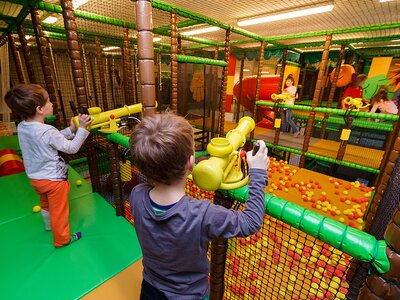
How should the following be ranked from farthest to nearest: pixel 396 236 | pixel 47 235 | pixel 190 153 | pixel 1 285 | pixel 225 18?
pixel 225 18 → pixel 47 235 → pixel 1 285 → pixel 190 153 → pixel 396 236

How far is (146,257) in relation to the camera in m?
0.85

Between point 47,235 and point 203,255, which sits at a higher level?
point 203,255

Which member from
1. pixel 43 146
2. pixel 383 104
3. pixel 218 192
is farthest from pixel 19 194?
pixel 383 104

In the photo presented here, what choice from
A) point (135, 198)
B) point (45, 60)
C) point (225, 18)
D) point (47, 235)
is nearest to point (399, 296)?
point (135, 198)

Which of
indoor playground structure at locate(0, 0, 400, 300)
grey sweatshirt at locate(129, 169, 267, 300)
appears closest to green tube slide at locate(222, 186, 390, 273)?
indoor playground structure at locate(0, 0, 400, 300)

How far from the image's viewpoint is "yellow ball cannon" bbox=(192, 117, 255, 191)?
72cm

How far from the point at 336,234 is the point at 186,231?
48 centimetres

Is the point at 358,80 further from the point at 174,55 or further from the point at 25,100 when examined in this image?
the point at 25,100

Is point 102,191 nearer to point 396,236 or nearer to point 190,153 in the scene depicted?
point 190,153

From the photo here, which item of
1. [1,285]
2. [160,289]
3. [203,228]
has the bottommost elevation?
[1,285]

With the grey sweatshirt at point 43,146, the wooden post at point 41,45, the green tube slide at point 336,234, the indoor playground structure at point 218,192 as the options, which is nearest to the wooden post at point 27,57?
the indoor playground structure at point 218,192

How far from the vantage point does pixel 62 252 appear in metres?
1.59

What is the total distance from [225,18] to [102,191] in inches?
185

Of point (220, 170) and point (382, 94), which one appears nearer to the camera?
point (220, 170)
